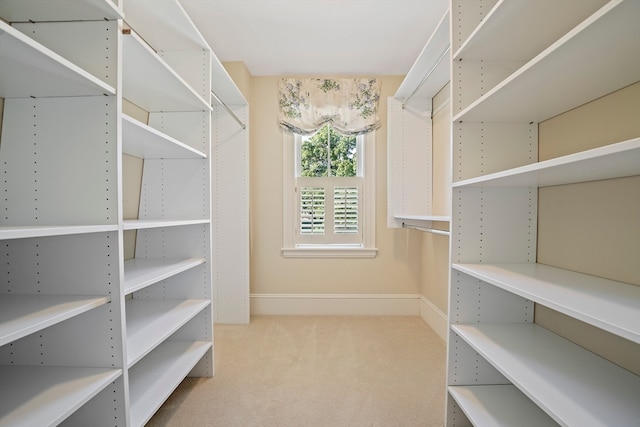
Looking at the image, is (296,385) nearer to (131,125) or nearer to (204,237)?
(204,237)

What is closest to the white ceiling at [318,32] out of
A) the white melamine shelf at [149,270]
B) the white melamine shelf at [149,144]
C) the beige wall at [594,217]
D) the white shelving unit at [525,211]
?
the white shelving unit at [525,211]

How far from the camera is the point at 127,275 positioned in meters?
1.43

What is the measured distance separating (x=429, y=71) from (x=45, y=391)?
102 inches

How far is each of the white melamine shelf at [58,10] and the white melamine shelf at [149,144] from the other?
0.34 m

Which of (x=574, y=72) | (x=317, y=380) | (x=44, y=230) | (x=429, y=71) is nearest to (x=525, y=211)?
(x=574, y=72)

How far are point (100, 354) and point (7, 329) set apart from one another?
0.38m

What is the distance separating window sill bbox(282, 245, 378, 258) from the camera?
3031 mm

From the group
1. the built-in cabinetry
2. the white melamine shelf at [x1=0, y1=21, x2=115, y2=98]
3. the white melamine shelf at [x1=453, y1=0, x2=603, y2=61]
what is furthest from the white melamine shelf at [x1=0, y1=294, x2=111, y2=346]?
the white melamine shelf at [x1=453, y1=0, x2=603, y2=61]

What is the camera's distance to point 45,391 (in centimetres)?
97

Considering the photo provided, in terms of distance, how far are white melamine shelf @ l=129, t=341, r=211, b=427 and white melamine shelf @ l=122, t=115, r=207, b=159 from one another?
46.4 inches

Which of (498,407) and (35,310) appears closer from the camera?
(35,310)

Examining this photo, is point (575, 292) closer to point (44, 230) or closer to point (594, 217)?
point (594, 217)

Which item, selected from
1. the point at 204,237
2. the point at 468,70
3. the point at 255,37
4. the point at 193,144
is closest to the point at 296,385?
the point at 204,237

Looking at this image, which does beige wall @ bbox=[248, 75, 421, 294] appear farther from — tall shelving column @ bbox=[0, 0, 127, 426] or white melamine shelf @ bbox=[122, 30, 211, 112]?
tall shelving column @ bbox=[0, 0, 127, 426]
